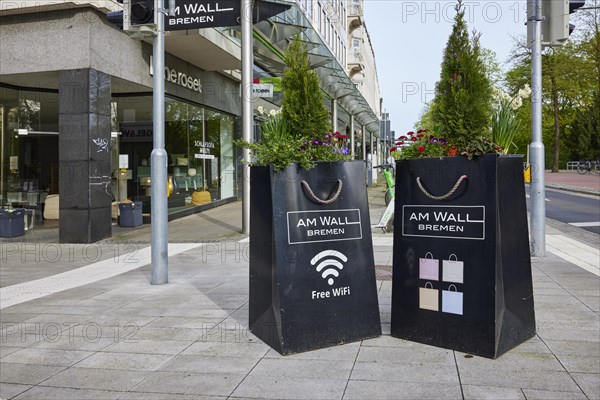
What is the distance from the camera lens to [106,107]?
1248 cm

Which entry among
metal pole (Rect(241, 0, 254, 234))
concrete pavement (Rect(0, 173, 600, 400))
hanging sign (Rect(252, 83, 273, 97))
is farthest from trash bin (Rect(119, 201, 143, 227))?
concrete pavement (Rect(0, 173, 600, 400))

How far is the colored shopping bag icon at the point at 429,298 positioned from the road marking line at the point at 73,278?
182 inches

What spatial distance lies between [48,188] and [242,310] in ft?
46.8

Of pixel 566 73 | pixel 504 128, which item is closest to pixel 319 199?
pixel 504 128

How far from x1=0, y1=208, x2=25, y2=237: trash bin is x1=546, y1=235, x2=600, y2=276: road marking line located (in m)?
11.5

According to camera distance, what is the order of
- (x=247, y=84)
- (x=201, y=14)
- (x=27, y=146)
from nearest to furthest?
(x=201, y=14)
(x=247, y=84)
(x=27, y=146)

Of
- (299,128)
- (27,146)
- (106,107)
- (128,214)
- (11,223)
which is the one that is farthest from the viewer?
(27,146)

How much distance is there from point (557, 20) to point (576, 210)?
430 inches

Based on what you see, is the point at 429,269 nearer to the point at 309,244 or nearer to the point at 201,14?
the point at 309,244

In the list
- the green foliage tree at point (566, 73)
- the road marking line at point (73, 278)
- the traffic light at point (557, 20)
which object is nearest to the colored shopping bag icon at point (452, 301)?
the road marking line at point (73, 278)

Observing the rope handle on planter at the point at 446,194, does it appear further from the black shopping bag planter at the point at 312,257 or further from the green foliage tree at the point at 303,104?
the green foliage tree at the point at 303,104

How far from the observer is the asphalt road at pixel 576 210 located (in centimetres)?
1463

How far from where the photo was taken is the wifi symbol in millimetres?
4348

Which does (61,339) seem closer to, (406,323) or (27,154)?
(406,323)
